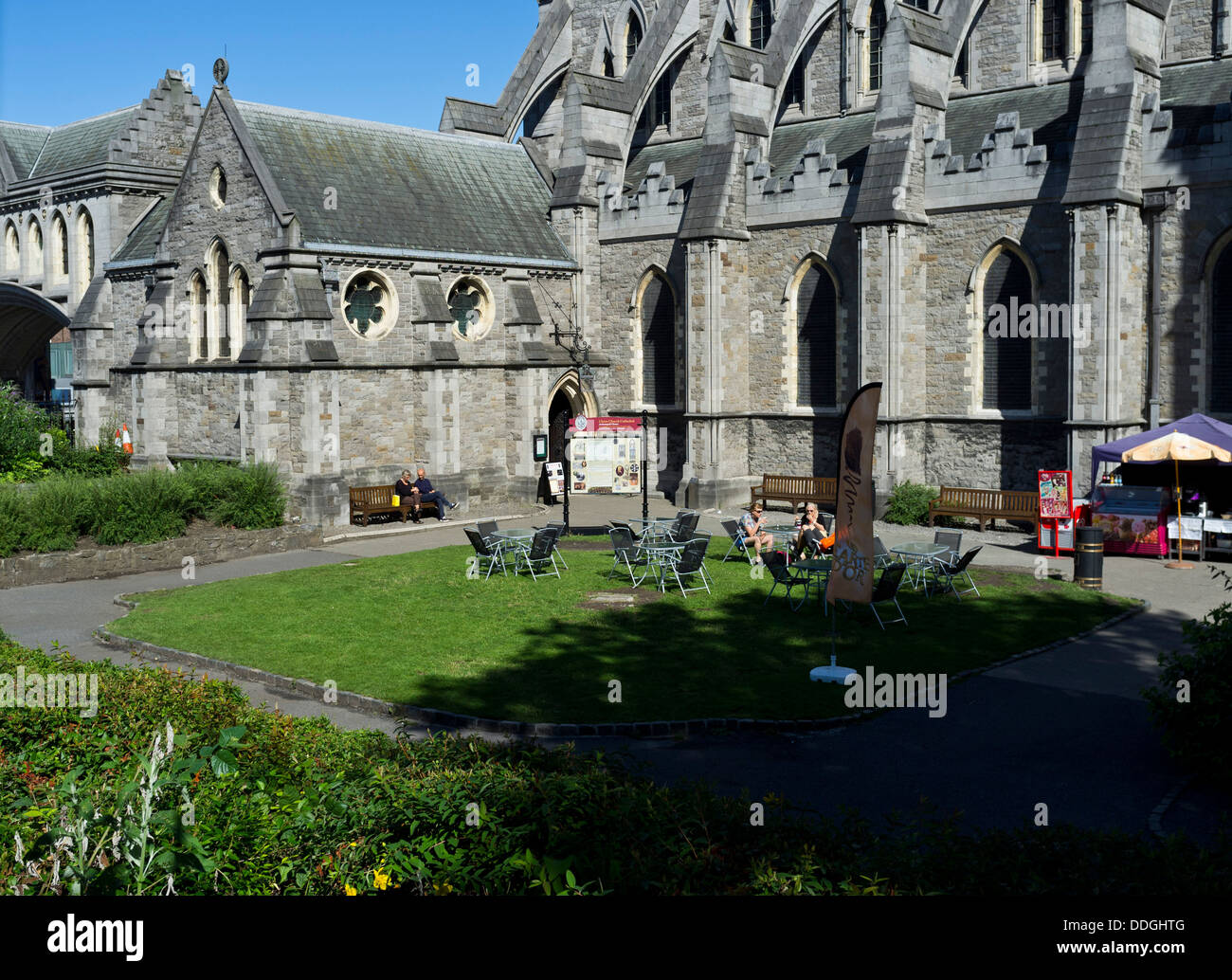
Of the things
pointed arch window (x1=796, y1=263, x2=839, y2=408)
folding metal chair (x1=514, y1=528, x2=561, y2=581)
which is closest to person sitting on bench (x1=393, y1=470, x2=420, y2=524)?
folding metal chair (x1=514, y1=528, x2=561, y2=581)

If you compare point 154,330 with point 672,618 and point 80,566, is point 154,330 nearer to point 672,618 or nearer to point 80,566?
point 80,566

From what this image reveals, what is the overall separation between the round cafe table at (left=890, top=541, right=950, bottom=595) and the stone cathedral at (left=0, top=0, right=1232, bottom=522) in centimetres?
698

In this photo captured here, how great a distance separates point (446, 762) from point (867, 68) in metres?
29.2

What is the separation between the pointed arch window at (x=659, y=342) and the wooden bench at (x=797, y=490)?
487 centimetres

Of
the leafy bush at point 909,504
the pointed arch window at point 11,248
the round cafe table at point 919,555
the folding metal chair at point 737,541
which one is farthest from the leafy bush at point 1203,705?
the pointed arch window at point 11,248

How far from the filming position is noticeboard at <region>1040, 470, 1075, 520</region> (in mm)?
22672

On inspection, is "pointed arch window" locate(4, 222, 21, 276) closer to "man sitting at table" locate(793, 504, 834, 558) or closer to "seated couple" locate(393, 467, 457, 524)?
"seated couple" locate(393, 467, 457, 524)

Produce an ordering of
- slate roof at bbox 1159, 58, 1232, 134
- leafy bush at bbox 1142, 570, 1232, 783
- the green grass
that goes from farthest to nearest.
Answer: slate roof at bbox 1159, 58, 1232, 134 → the green grass → leafy bush at bbox 1142, 570, 1232, 783

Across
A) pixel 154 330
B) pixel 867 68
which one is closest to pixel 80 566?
pixel 154 330

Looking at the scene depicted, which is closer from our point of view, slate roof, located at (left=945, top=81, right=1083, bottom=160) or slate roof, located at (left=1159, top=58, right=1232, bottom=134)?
slate roof, located at (left=1159, top=58, right=1232, bottom=134)

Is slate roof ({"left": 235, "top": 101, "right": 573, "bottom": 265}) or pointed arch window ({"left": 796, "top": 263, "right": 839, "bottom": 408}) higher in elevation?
slate roof ({"left": 235, "top": 101, "right": 573, "bottom": 265})

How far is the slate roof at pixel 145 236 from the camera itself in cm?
3294

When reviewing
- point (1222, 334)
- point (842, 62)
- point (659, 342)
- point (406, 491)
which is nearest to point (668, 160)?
point (842, 62)

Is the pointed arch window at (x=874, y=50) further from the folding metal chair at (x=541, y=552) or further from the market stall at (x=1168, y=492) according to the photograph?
the folding metal chair at (x=541, y=552)
